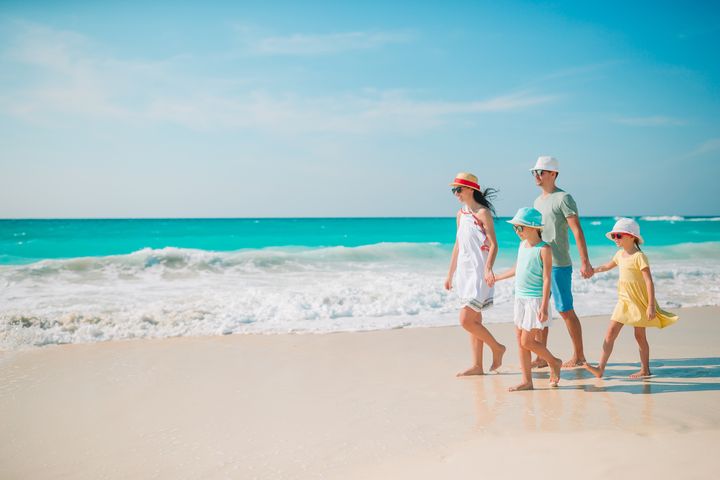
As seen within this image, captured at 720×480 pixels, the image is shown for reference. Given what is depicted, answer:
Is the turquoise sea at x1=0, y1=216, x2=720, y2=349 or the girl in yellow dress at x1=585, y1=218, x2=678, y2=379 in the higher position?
the girl in yellow dress at x1=585, y1=218, x2=678, y2=379

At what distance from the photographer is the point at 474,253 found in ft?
15.5

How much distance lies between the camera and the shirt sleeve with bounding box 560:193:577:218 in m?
4.94

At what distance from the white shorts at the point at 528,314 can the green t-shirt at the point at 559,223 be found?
74 cm

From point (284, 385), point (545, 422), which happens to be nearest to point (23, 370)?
point (284, 385)

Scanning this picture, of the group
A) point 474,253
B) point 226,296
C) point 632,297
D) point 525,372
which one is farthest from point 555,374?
point 226,296

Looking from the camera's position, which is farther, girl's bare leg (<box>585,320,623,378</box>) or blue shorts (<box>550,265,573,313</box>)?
blue shorts (<box>550,265,573,313</box>)

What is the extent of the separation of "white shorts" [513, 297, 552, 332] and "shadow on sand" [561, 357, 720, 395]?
69cm

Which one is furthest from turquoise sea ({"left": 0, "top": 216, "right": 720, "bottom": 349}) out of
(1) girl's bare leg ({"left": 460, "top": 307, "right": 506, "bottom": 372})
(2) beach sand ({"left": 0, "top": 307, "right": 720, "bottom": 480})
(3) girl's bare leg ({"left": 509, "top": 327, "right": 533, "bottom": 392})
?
(3) girl's bare leg ({"left": 509, "top": 327, "right": 533, "bottom": 392})

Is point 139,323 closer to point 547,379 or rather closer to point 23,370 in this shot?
point 23,370

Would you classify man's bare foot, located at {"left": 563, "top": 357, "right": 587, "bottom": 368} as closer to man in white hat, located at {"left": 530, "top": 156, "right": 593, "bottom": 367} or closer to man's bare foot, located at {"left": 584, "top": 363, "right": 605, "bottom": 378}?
man in white hat, located at {"left": 530, "top": 156, "right": 593, "bottom": 367}

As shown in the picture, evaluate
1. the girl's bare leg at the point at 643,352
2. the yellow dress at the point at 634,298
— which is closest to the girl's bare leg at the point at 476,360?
the yellow dress at the point at 634,298

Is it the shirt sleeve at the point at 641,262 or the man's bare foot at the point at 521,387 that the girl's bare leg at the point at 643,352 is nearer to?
the shirt sleeve at the point at 641,262

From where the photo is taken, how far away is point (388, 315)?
850cm

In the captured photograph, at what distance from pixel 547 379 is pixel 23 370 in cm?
504
